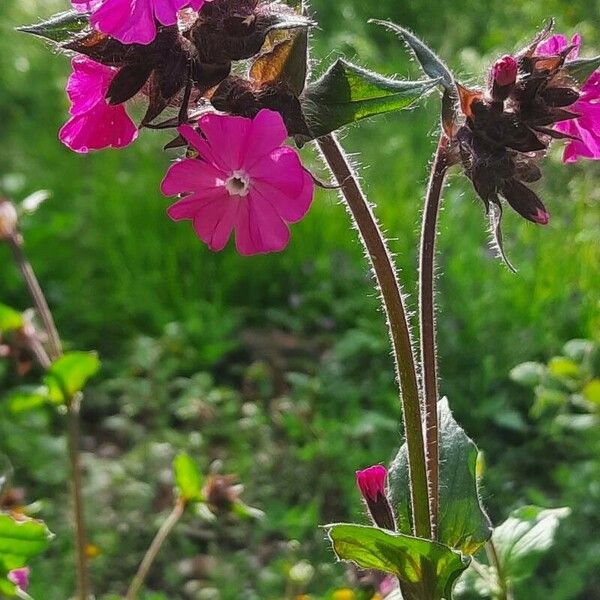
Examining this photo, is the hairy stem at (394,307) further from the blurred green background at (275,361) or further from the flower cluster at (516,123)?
the blurred green background at (275,361)

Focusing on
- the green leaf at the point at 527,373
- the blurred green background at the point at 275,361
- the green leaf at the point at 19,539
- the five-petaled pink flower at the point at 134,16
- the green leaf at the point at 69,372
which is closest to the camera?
the five-petaled pink flower at the point at 134,16

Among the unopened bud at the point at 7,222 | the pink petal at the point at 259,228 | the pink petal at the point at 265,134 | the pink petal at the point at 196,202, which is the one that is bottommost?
the unopened bud at the point at 7,222

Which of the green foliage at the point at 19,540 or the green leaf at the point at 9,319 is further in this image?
the green leaf at the point at 9,319

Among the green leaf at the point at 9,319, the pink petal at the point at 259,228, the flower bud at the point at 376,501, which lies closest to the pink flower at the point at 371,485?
the flower bud at the point at 376,501

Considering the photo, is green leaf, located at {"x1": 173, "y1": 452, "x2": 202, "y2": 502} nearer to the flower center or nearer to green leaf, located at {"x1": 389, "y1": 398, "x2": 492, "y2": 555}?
green leaf, located at {"x1": 389, "y1": 398, "x2": 492, "y2": 555}

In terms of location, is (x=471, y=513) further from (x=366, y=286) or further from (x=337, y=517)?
(x=366, y=286)

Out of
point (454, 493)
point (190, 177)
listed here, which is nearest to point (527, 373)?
point (454, 493)

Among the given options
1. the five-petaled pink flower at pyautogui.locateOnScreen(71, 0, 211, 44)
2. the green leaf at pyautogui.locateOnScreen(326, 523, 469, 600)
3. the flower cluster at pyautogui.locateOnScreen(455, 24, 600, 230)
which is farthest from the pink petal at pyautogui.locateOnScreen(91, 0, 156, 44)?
the green leaf at pyautogui.locateOnScreen(326, 523, 469, 600)
